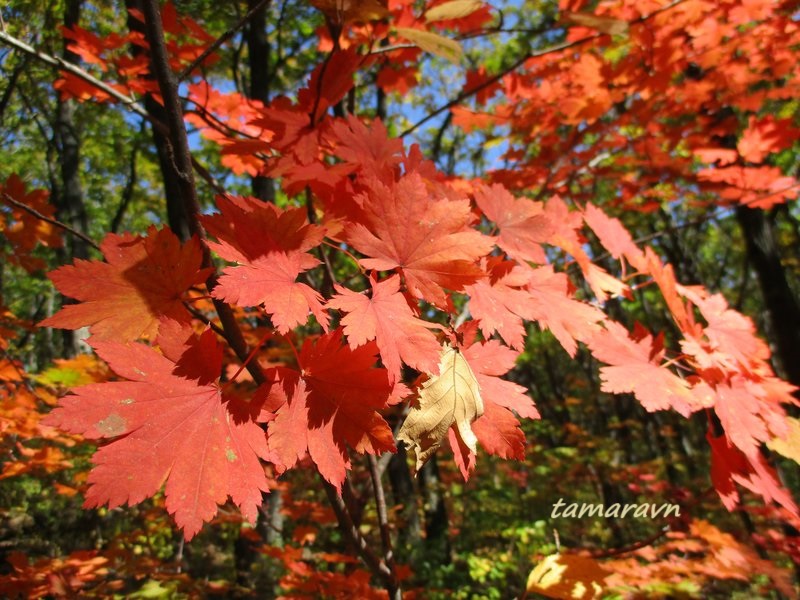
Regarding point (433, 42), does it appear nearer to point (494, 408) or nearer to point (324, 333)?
point (324, 333)

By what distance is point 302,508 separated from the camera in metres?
5.06

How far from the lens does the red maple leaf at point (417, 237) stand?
907mm

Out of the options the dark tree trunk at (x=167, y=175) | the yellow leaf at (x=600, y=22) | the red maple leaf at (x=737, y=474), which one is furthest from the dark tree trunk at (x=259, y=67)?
the red maple leaf at (x=737, y=474)

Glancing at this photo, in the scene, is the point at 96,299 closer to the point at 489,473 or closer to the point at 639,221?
the point at 639,221

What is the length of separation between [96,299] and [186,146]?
1.13ft

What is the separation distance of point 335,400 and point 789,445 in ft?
4.87

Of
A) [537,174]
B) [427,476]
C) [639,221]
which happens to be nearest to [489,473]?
[427,476]

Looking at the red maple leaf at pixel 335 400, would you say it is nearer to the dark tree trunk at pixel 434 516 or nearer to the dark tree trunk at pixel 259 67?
the dark tree trunk at pixel 259 67

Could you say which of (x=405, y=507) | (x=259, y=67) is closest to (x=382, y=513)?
(x=259, y=67)

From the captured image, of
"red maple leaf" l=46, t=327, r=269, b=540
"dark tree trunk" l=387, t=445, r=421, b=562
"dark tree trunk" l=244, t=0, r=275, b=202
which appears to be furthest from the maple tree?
"dark tree trunk" l=387, t=445, r=421, b=562

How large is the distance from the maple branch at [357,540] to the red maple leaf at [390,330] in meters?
0.48

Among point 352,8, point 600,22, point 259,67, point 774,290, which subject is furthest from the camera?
point 774,290

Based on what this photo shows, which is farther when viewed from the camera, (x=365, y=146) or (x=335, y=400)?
(x=365, y=146)

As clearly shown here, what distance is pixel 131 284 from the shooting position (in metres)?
0.84
